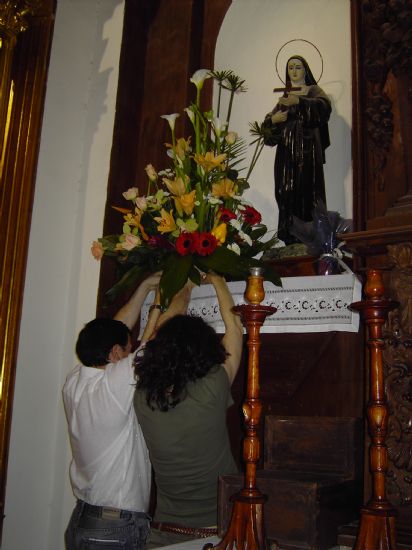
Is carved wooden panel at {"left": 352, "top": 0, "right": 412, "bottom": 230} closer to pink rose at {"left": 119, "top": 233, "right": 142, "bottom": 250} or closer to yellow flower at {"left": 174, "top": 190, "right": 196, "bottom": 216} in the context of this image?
yellow flower at {"left": 174, "top": 190, "right": 196, "bottom": 216}

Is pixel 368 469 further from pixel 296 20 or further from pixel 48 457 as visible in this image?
pixel 296 20

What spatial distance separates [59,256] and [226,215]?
115 centimetres

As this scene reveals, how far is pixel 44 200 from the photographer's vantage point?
3.37 metres

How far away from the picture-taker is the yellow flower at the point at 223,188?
2664mm

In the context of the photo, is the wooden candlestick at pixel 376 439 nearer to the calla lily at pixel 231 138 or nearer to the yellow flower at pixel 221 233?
the yellow flower at pixel 221 233

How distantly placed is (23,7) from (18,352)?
Result: 1.75m

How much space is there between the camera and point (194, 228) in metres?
2.59

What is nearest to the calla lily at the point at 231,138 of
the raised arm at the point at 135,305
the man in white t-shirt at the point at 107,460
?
the raised arm at the point at 135,305

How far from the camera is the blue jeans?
229 centimetres

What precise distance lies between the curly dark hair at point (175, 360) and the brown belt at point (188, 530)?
0.39 metres

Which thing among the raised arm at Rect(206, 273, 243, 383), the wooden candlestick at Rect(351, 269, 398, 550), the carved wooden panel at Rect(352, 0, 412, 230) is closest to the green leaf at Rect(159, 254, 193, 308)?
the raised arm at Rect(206, 273, 243, 383)

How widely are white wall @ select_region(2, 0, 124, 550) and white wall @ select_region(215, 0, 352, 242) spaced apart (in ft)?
2.64

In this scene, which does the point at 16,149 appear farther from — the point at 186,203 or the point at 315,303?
the point at 315,303

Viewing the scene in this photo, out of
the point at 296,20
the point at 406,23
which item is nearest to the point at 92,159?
the point at 296,20
